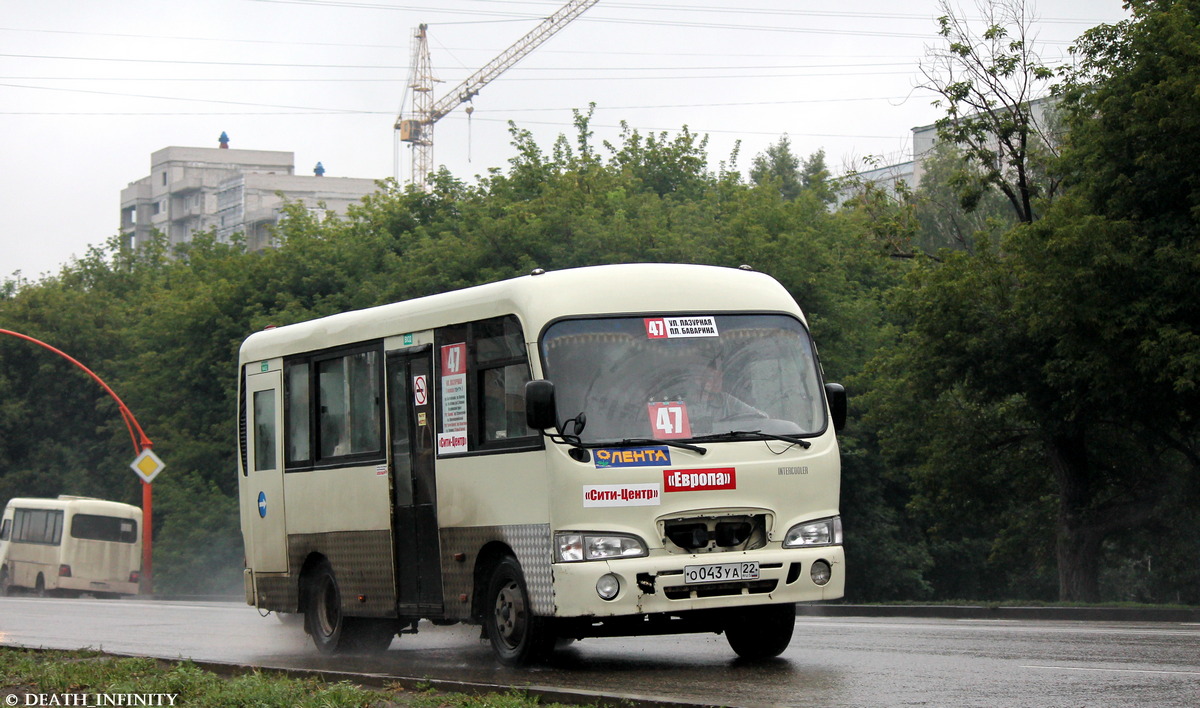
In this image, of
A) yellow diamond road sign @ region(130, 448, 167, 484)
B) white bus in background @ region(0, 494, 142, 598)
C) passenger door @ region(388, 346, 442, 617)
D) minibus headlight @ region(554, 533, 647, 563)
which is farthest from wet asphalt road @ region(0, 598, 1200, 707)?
white bus in background @ region(0, 494, 142, 598)

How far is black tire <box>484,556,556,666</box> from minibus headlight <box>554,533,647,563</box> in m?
0.57

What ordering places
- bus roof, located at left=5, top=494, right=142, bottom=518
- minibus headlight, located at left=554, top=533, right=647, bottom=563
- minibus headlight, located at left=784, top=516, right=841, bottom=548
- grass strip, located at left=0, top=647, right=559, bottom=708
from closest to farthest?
grass strip, located at left=0, top=647, right=559, bottom=708
minibus headlight, located at left=554, top=533, right=647, bottom=563
minibus headlight, located at left=784, top=516, right=841, bottom=548
bus roof, located at left=5, top=494, right=142, bottom=518

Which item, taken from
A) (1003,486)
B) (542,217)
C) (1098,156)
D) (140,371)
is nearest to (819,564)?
(1098,156)

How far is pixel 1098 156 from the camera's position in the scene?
26562 millimetres

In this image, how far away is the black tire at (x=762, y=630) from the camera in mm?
11539

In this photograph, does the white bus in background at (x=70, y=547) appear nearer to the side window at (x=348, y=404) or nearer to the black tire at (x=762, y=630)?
the side window at (x=348, y=404)

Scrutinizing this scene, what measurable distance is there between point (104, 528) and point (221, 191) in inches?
4178

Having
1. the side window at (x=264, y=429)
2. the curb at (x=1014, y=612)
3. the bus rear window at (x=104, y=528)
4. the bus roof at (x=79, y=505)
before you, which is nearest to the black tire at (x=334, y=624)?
the side window at (x=264, y=429)

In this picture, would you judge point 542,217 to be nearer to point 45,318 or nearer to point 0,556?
point 0,556

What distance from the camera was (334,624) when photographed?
45.7 ft

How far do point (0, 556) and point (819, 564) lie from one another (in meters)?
42.3

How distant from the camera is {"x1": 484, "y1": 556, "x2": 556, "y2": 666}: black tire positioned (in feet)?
35.9

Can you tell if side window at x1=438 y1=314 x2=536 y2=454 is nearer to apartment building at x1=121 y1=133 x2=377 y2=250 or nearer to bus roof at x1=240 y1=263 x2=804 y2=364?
bus roof at x1=240 y1=263 x2=804 y2=364

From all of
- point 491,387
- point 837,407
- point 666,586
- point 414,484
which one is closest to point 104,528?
point 414,484
